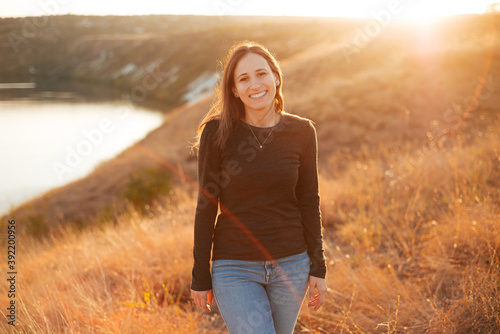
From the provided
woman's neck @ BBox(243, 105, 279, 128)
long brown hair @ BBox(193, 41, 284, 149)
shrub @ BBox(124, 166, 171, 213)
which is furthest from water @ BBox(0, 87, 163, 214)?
woman's neck @ BBox(243, 105, 279, 128)

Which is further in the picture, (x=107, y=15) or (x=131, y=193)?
(x=107, y=15)

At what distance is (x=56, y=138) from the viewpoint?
993 inches

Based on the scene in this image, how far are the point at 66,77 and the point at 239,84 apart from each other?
260 feet

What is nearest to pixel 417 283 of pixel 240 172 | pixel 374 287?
pixel 374 287

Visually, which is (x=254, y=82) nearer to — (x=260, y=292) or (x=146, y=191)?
(x=260, y=292)

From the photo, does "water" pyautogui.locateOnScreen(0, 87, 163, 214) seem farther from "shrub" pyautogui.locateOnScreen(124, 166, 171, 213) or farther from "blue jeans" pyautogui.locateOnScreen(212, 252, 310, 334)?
"blue jeans" pyautogui.locateOnScreen(212, 252, 310, 334)

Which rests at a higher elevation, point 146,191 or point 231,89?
point 231,89

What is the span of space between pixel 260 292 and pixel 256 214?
16.8 inches

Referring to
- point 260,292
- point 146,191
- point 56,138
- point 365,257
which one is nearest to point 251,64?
point 260,292

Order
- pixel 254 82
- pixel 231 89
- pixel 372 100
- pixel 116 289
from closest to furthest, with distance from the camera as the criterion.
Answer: pixel 254 82
pixel 231 89
pixel 116 289
pixel 372 100

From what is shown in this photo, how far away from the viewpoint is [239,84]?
6.86 ft

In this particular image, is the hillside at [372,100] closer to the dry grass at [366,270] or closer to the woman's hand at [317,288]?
the woman's hand at [317,288]

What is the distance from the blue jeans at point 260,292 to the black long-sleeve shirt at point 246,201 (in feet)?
0.17

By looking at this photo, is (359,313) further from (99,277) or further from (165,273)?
(99,277)
